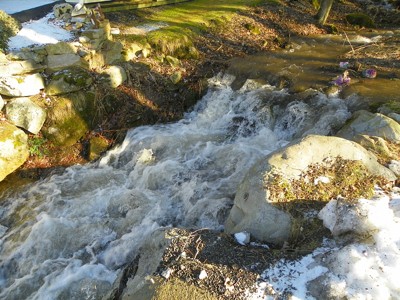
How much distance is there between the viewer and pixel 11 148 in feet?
23.6

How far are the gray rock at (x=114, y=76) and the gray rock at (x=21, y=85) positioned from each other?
60.6 inches

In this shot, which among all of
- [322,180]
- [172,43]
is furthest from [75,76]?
[322,180]

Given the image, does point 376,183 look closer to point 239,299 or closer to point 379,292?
point 379,292

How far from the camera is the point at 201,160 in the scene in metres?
7.71

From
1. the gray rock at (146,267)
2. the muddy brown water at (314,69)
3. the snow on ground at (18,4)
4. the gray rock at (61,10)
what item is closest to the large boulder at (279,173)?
the gray rock at (146,267)

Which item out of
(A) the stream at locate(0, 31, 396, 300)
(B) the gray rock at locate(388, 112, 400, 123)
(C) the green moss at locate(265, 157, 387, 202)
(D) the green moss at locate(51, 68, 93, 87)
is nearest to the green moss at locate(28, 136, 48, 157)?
(A) the stream at locate(0, 31, 396, 300)

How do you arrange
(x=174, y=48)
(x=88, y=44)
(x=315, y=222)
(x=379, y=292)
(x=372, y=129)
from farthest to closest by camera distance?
1. (x=174, y=48)
2. (x=88, y=44)
3. (x=372, y=129)
4. (x=315, y=222)
5. (x=379, y=292)

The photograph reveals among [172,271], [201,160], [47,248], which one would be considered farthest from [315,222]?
[47,248]

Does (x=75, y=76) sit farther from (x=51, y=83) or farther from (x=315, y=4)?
Result: (x=315, y=4)

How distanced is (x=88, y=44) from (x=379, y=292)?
8451 mm

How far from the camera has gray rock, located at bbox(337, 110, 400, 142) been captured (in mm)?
5900

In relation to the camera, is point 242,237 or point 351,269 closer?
point 351,269

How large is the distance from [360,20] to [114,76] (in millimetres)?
12150

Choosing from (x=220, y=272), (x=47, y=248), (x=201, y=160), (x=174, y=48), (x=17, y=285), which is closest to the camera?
(x=220, y=272)
